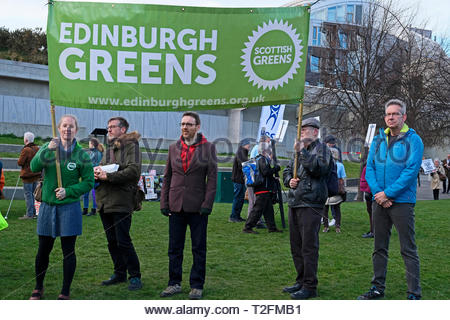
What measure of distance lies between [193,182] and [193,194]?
5.2 inches

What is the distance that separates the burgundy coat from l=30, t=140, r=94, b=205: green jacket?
0.93m

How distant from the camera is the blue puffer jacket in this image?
18.0 feet

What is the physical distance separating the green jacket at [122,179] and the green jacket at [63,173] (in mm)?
452

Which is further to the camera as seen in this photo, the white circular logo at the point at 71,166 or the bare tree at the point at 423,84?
the bare tree at the point at 423,84

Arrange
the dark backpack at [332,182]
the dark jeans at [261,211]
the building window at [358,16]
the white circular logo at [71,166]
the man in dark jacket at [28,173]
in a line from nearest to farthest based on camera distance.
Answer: the white circular logo at [71,166], the dark backpack at [332,182], the dark jeans at [261,211], the man in dark jacket at [28,173], the building window at [358,16]

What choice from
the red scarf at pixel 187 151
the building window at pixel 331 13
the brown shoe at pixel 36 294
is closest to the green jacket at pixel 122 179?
the red scarf at pixel 187 151

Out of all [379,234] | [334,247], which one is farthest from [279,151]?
[379,234]

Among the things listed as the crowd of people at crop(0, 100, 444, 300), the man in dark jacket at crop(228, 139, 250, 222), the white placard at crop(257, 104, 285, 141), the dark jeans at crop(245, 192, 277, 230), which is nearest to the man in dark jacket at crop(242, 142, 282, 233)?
the dark jeans at crop(245, 192, 277, 230)

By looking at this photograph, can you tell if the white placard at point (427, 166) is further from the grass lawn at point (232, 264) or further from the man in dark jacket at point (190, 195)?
the man in dark jacket at point (190, 195)

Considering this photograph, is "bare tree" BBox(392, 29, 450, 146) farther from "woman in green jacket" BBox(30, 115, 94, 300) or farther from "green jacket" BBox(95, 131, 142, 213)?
"woman in green jacket" BBox(30, 115, 94, 300)

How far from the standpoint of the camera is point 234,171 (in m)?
12.6

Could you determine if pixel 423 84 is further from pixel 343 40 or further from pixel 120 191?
pixel 120 191

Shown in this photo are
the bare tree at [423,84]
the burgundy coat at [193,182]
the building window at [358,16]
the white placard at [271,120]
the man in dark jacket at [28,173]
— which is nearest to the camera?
the burgundy coat at [193,182]

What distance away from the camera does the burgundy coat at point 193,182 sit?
5.64 m
